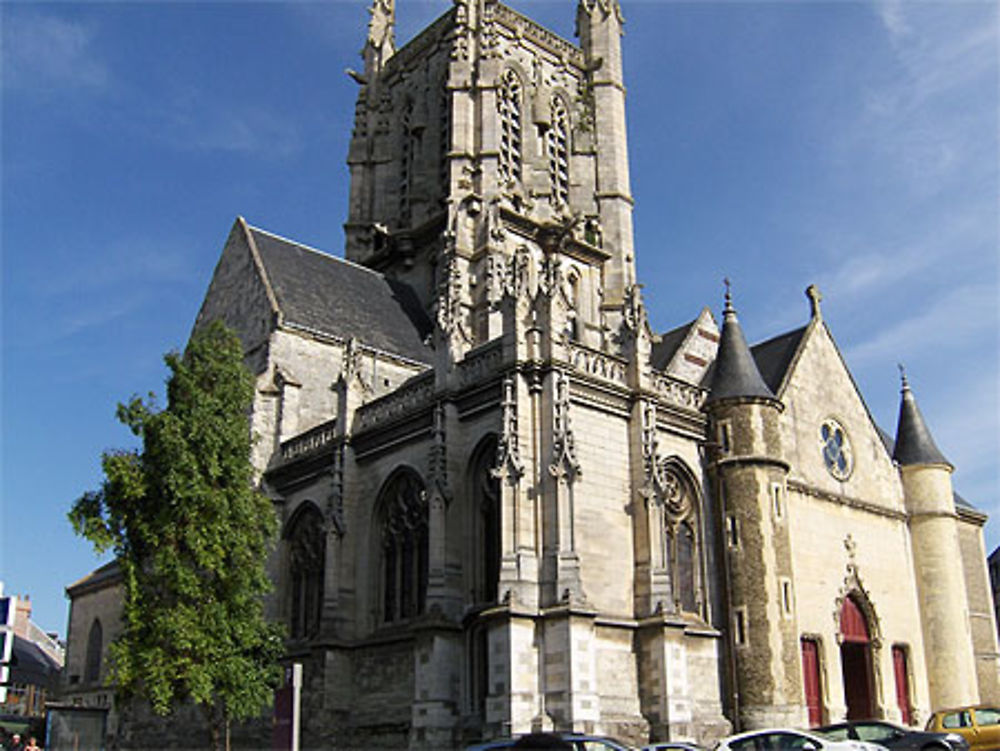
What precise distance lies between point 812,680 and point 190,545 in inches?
547

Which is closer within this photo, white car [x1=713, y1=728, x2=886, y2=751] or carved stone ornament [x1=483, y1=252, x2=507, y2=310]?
white car [x1=713, y1=728, x2=886, y2=751]

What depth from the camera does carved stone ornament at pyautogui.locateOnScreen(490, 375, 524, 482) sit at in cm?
1892

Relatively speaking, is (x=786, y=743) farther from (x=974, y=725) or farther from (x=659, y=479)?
(x=659, y=479)

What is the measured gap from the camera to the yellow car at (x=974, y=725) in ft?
58.6

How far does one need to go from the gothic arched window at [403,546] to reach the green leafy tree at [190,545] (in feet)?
9.87

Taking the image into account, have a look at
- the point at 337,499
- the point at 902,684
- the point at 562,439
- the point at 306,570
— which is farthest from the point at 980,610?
the point at 306,570

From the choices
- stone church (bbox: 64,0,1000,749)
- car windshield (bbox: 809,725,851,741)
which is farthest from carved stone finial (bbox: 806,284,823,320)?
car windshield (bbox: 809,725,851,741)

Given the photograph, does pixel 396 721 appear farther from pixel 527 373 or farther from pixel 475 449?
pixel 527 373

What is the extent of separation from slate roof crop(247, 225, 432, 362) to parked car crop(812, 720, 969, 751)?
17629mm

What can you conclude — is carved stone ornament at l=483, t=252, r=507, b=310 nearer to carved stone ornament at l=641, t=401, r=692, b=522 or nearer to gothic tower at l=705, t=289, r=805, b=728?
gothic tower at l=705, t=289, r=805, b=728

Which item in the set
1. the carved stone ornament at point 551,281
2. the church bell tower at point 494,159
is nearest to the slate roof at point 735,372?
the carved stone ornament at point 551,281

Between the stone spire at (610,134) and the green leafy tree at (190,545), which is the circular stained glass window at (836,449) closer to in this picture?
the stone spire at (610,134)

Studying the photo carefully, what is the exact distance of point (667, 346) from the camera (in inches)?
1202

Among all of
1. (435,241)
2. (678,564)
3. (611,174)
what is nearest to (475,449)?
(678,564)
